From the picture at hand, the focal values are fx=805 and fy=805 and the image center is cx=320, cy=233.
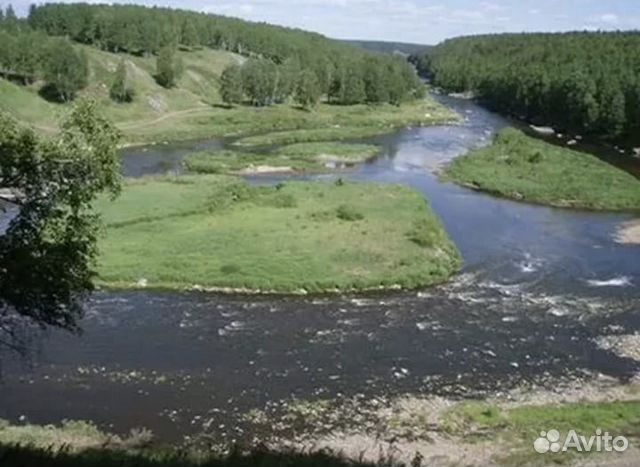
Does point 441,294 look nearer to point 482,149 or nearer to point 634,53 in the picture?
point 482,149

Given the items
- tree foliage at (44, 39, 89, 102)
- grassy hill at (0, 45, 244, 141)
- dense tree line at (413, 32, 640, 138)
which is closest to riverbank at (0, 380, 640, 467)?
grassy hill at (0, 45, 244, 141)

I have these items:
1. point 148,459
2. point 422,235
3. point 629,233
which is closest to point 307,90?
point 629,233

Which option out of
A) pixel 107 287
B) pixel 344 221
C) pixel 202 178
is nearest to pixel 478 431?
pixel 107 287

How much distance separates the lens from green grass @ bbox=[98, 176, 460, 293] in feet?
154

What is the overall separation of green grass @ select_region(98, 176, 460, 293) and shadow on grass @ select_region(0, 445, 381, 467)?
25.5 meters

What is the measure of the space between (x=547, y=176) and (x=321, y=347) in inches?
2139

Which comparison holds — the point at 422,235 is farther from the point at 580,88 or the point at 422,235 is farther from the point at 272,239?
the point at 580,88

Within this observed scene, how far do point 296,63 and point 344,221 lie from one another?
120 m

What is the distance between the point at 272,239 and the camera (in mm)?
54906

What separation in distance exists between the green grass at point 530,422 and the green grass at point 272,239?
16.4 meters

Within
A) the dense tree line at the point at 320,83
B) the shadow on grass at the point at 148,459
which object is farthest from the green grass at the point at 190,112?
the shadow on grass at the point at 148,459

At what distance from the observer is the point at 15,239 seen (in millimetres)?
18391

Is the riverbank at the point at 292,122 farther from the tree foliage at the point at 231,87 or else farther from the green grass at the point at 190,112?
the tree foliage at the point at 231,87

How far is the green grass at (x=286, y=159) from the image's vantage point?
89706mm
